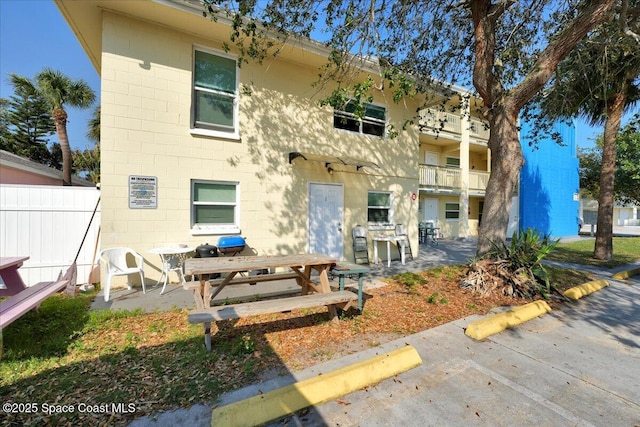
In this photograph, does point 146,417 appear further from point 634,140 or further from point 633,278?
point 634,140

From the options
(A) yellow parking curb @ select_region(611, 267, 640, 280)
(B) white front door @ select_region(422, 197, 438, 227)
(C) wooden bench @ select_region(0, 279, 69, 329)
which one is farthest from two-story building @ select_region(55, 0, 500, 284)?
(B) white front door @ select_region(422, 197, 438, 227)

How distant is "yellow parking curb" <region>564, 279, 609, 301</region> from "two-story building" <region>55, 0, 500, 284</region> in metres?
4.65

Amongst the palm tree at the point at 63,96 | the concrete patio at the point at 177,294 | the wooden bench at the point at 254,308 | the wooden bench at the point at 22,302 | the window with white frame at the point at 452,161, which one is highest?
the palm tree at the point at 63,96

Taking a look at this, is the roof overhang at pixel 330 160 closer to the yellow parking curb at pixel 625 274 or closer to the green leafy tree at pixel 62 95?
the yellow parking curb at pixel 625 274

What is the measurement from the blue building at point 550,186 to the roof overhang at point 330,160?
14.2 m

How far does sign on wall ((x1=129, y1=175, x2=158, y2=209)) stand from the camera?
5887 mm

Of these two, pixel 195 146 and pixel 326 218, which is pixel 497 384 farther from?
pixel 195 146

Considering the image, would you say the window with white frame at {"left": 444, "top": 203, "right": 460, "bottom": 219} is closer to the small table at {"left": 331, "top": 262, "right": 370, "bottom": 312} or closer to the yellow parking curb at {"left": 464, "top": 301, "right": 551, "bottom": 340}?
the yellow parking curb at {"left": 464, "top": 301, "right": 551, "bottom": 340}

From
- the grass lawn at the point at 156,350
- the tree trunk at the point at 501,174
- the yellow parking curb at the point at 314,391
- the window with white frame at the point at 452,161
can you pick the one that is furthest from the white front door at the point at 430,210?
the yellow parking curb at the point at 314,391

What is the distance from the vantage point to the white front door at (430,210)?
16312 millimetres

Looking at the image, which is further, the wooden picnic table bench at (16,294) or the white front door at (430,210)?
the white front door at (430,210)

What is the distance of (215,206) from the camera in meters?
6.80

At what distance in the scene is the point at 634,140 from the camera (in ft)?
48.7

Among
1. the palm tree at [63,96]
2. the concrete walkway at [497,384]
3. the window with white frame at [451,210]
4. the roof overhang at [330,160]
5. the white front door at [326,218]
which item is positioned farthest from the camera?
the window with white frame at [451,210]
